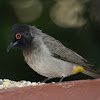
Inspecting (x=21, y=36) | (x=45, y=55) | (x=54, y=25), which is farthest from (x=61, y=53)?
(x=54, y=25)

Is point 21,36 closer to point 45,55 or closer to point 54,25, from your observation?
point 45,55

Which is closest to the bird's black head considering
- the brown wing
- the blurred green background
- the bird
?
the bird

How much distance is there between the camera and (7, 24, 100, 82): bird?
4.13 meters

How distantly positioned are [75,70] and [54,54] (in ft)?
1.42

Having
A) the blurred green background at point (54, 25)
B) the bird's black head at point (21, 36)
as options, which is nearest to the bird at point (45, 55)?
the bird's black head at point (21, 36)

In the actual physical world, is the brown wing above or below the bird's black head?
below

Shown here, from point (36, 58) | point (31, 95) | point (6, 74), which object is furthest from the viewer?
point (6, 74)

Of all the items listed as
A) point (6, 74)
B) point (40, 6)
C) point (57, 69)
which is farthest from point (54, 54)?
point (40, 6)

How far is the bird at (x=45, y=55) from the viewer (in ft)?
13.5

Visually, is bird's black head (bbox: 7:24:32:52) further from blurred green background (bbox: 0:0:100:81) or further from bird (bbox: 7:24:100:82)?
blurred green background (bbox: 0:0:100:81)

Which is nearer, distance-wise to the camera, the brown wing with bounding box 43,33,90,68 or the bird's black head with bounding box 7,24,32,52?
the bird's black head with bounding box 7,24,32,52

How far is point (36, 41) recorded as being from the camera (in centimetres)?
433

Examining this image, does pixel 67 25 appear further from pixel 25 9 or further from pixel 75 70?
pixel 75 70

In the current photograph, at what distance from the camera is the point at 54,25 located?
18.8 feet
